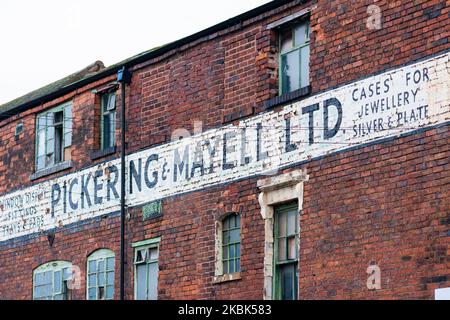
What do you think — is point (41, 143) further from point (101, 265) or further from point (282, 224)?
point (282, 224)

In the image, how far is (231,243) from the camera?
23953mm

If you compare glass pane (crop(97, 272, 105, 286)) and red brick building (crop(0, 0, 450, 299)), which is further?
glass pane (crop(97, 272, 105, 286))

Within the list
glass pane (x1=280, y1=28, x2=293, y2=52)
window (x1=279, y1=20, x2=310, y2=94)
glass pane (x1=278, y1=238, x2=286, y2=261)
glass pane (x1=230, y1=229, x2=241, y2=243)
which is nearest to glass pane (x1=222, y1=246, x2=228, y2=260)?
glass pane (x1=230, y1=229, x2=241, y2=243)

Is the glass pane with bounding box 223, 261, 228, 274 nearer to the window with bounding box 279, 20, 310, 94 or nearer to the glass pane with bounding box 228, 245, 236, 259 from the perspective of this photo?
the glass pane with bounding box 228, 245, 236, 259

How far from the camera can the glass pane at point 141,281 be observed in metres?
25.8

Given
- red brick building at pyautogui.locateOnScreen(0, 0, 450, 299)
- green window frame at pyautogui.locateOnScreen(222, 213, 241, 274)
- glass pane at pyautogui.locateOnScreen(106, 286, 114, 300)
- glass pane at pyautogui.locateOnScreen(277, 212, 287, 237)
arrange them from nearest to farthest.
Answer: red brick building at pyautogui.locateOnScreen(0, 0, 450, 299) → glass pane at pyautogui.locateOnScreen(277, 212, 287, 237) → green window frame at pyautogui.locateOnScreen(222, 213, 241, 274) → glass pane at pyautogui.locateOnScreen(106, 286, 114, 300)

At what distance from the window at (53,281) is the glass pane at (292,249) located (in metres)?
6.58

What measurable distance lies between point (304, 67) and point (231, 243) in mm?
→ 3539

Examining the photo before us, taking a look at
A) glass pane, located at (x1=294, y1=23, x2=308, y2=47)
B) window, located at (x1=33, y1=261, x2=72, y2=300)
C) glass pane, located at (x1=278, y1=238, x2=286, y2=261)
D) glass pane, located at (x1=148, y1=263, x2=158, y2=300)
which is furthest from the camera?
window, located at (x1=33, y1=261, x2=72, y2=300)

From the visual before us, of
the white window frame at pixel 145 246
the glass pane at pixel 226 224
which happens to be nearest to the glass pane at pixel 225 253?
the glass pane at pixel 226 224

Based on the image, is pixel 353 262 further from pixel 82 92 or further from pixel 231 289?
pixel 82 92

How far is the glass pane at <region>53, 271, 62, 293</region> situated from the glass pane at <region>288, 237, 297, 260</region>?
6920 millimetres

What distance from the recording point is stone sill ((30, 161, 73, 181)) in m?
28.2
